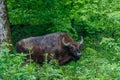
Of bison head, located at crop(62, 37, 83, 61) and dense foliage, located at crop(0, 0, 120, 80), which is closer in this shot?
bison head, located at crop(62, 37, 83, 61)

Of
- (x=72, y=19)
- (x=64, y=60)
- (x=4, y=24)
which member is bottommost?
(x=64, y=60)

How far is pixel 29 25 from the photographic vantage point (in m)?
16.5

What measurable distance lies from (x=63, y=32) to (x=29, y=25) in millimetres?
2682

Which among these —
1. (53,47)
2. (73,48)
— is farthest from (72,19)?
(53,47)

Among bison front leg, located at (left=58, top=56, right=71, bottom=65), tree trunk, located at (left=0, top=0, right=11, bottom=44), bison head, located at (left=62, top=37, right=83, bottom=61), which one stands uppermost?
tree trunk, located at (left=0, top=0, right=11, bottom=44)

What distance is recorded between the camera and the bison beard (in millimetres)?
13625

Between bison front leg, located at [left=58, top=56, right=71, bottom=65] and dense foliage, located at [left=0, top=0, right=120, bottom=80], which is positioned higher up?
dense foliage, located at [left=0, top=0, right=120, bottom=80]

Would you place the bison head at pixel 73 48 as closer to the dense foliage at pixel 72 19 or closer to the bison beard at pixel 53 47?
the bison beard at pixel 53 47

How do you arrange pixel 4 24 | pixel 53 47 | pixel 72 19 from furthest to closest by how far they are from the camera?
1. pixel 72 19
2. pixel 53 47
3. pixel 4 24

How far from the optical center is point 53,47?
1364 centimetres

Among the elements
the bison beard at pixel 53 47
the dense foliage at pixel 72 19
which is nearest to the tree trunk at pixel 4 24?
the dense foliage at pixel 72 19

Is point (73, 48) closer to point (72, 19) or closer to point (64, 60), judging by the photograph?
point (64, 60)

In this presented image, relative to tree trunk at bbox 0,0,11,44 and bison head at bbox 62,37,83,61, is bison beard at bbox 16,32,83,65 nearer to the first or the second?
bison head at bbox 62,37,83,61

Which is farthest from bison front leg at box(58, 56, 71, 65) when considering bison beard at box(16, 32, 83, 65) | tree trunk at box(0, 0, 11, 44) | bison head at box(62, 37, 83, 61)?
tree trunk at box(0, 0, 11, 44)
